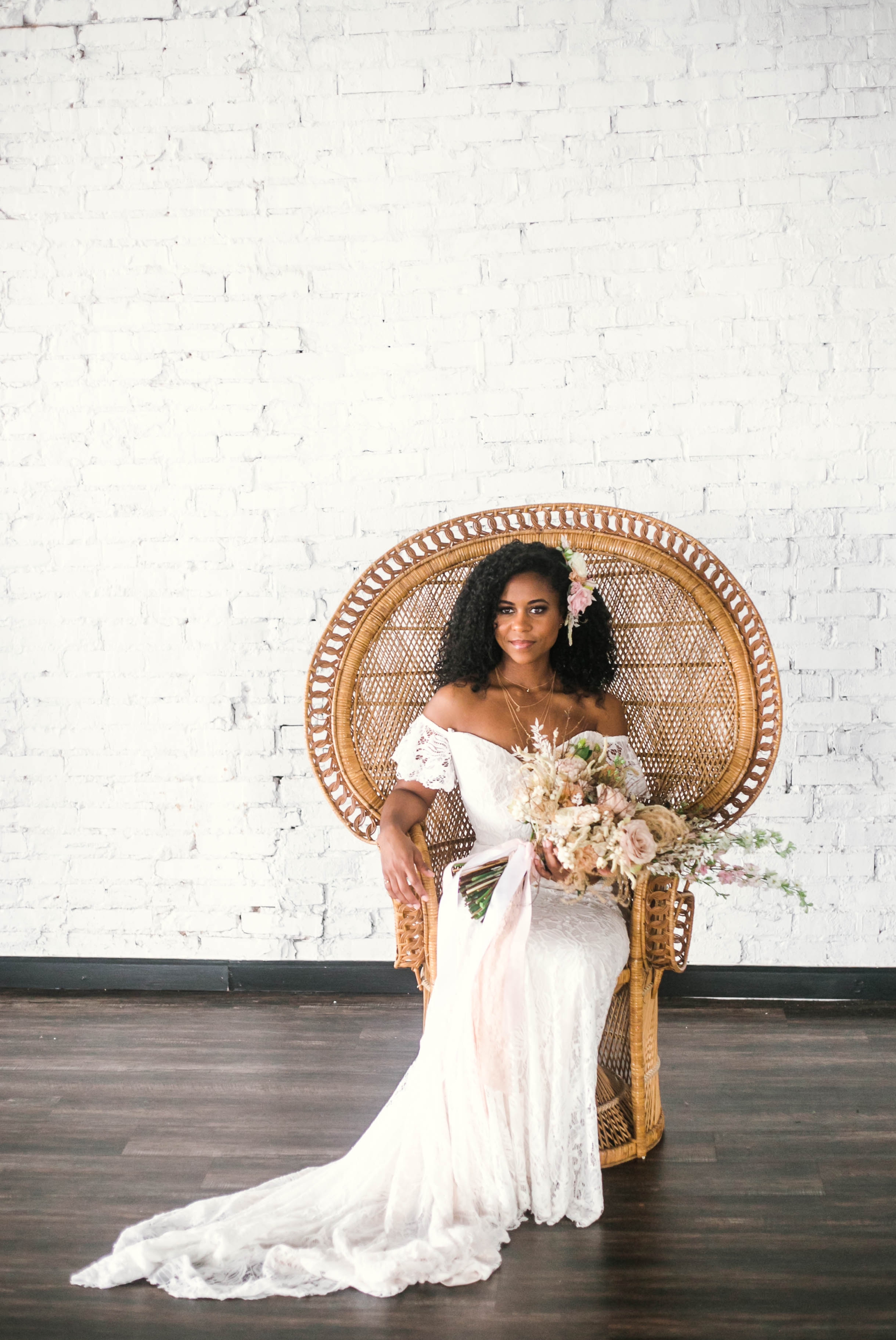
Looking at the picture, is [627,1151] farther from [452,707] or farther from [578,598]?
[578,598]

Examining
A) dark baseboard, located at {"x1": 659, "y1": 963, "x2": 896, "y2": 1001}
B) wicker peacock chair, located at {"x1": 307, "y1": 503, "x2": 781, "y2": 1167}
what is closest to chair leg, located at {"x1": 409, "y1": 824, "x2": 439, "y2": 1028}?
wicker peacock chair, located at {"x1": 307, "y1": 503, "x2": 781, "y2": 1167}

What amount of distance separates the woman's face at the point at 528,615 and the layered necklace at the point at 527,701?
0.34 feet

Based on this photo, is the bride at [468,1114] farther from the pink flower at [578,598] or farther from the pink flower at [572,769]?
the pink flower at [572,769]

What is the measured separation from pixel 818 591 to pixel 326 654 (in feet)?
4.66

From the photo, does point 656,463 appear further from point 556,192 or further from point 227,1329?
point 227,1329

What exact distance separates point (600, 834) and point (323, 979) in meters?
1.52

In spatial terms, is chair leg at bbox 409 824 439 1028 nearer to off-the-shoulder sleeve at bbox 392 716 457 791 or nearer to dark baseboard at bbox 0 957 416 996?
off-the-shoulder sleeve at bbox 392 716 457 791

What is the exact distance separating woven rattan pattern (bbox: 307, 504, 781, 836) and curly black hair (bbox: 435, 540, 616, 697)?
0.07 m

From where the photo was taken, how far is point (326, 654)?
111 inches

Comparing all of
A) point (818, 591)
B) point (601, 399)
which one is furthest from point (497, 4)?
point (818, 591)

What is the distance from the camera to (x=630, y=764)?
264 cm

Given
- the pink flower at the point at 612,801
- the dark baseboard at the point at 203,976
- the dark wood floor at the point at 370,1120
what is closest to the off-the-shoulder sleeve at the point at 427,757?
the pink flower at the point at 612,801

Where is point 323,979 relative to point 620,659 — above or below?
below

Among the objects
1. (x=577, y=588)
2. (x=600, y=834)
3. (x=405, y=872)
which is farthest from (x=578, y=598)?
(x=405, y=872)
